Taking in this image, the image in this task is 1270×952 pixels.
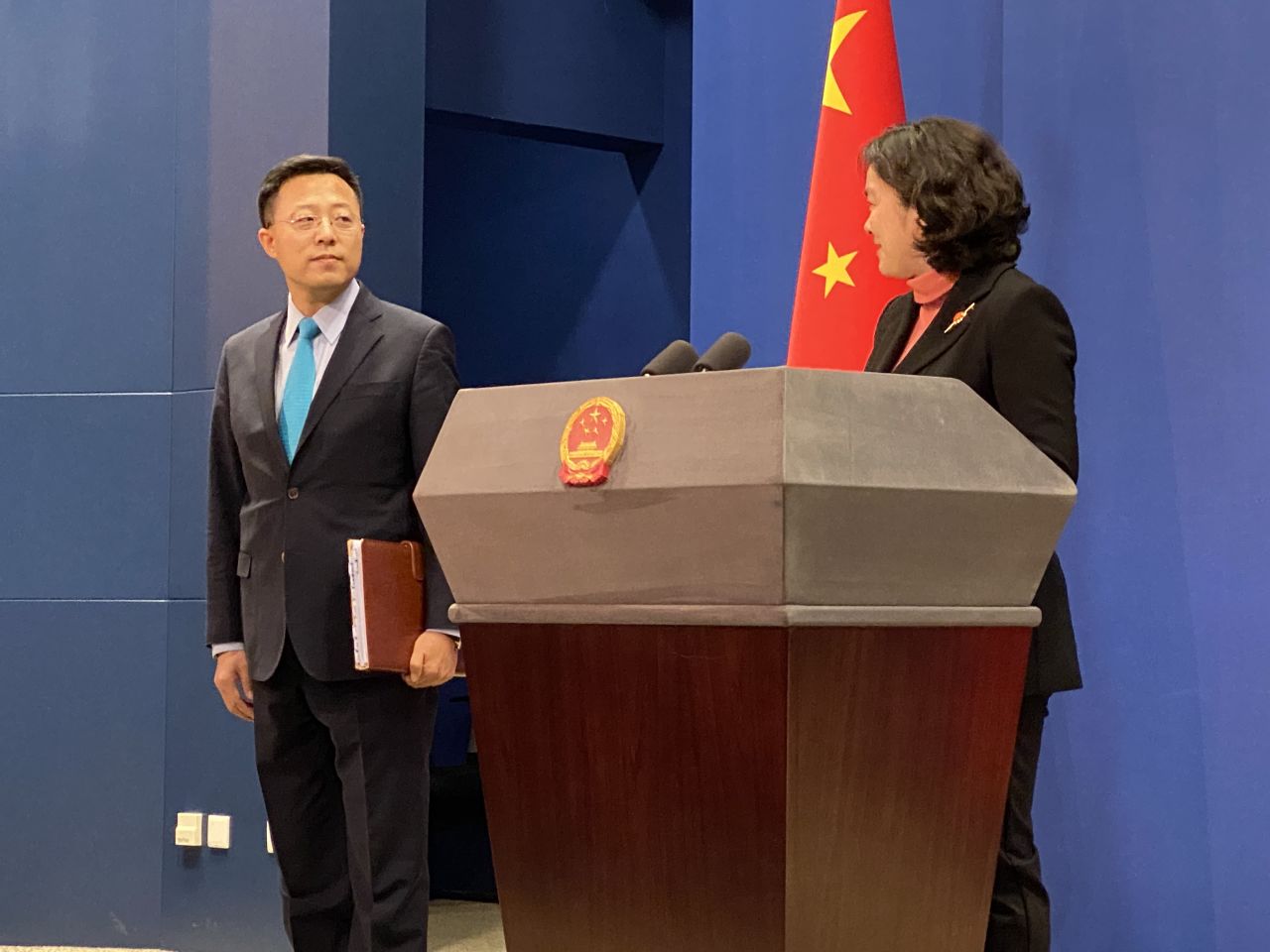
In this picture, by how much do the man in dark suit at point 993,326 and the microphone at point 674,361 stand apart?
380 mm

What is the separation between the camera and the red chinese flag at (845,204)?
10.2 ft

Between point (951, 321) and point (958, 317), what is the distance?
0.02 metres

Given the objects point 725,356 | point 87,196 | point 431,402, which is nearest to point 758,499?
point 725,356

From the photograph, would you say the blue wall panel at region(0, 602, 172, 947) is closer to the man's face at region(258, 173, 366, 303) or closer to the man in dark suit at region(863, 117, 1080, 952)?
the man's face at region(258, 173, 366, 303)

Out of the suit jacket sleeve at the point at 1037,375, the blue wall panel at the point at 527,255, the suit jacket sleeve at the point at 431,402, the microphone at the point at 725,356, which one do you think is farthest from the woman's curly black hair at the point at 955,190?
the blue wall panel at the point at 527,255

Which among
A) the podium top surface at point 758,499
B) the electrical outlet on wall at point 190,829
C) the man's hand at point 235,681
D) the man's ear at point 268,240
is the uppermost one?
the man's ear at point 268,240

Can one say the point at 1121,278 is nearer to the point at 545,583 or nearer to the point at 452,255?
the point at 545,583

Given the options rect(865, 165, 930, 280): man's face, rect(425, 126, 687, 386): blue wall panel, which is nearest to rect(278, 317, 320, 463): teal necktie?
rect(865, 165, 930, 280): man's face

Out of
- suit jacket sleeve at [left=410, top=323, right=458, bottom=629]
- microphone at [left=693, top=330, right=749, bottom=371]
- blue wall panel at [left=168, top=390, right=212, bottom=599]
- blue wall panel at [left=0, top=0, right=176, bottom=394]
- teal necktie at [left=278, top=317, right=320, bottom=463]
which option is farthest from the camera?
blue wall panel at [left=0, top=0, right=176, bottom=394]

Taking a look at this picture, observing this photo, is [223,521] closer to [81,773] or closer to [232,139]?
[232,139]

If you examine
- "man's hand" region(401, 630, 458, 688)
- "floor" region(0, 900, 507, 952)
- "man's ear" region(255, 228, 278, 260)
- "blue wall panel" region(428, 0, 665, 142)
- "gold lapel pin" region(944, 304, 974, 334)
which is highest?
"blue wall panel" region(428, 0, 665, 142)

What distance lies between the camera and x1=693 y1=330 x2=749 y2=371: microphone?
5.20 ft

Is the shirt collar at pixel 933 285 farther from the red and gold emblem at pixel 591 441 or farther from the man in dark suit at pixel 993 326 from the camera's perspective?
the red and gold emblem at pixel 591 441

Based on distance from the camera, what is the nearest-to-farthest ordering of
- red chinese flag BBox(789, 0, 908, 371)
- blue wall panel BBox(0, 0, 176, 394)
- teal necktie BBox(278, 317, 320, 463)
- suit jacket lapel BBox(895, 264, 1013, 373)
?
suit jacket lapel BBox(895, 264, 1013, 373) < teal necktie BBox(278, 317, 320, 463) < red chinese flag BBox(789, 0, 908, 371) < blue wall panel BBox(0, 0, 176, 394)
